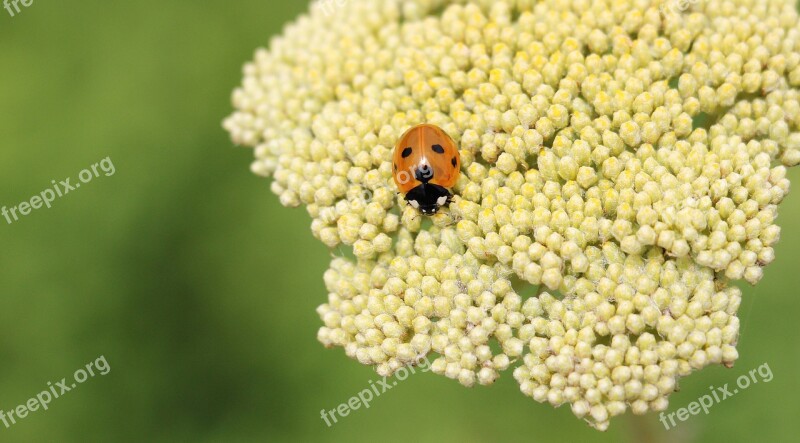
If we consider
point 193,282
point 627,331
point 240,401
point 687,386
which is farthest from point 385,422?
point 627,331

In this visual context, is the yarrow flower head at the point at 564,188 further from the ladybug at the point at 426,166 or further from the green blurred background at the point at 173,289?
the green blurred background at the point at 173,289

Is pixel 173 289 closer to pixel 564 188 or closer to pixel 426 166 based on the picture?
pixel 426 166

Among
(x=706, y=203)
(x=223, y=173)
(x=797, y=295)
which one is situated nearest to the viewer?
(x=706, y=203)

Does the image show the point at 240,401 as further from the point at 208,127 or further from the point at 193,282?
the point at 208,127

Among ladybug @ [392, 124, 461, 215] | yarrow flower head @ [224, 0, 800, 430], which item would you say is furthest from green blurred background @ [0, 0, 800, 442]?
ladybug @ [392, 124, 461, 215]

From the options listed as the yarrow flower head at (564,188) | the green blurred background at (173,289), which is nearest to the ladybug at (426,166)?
the yarrow flower head at (564,188)

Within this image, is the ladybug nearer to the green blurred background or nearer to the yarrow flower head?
the yarrow flower head
